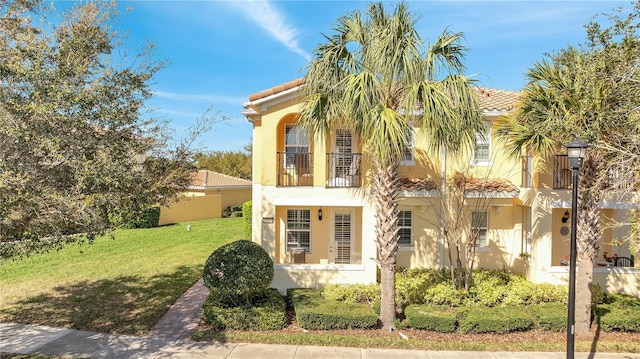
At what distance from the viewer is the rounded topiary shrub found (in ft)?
33.3

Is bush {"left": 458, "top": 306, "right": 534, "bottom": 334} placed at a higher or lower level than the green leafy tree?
lower

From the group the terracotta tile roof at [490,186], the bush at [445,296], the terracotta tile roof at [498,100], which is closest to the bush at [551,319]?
the bush at [445,296]

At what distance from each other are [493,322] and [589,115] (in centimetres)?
597

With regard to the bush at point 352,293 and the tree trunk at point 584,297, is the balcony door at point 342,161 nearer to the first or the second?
the bush at point 352,293

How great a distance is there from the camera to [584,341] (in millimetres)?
9672

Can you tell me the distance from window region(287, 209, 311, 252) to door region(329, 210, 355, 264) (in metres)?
0.99

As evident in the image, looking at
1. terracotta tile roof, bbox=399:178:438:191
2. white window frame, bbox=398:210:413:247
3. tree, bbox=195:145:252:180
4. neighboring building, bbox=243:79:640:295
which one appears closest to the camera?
neighboring building, bbox=243:79:640:295

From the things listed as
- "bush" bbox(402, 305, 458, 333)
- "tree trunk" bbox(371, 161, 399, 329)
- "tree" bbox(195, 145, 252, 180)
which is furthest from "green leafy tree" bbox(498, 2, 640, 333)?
"tree" bbox(195, 145, 252, 180)

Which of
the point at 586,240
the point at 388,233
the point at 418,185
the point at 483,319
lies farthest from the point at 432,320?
the point at 586,240

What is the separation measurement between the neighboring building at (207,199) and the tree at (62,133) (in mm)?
23324

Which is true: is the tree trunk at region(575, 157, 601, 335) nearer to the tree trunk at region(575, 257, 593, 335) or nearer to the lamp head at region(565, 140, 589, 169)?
the tree trunk at region(575, 257, 593, 335)

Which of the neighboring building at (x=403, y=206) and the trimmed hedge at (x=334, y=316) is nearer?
the trimmed hedge at (x=334, y=316)

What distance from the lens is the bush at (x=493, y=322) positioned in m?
9.90

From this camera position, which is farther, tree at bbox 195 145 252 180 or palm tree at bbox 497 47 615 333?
tree at bbox 195 145 252 180
